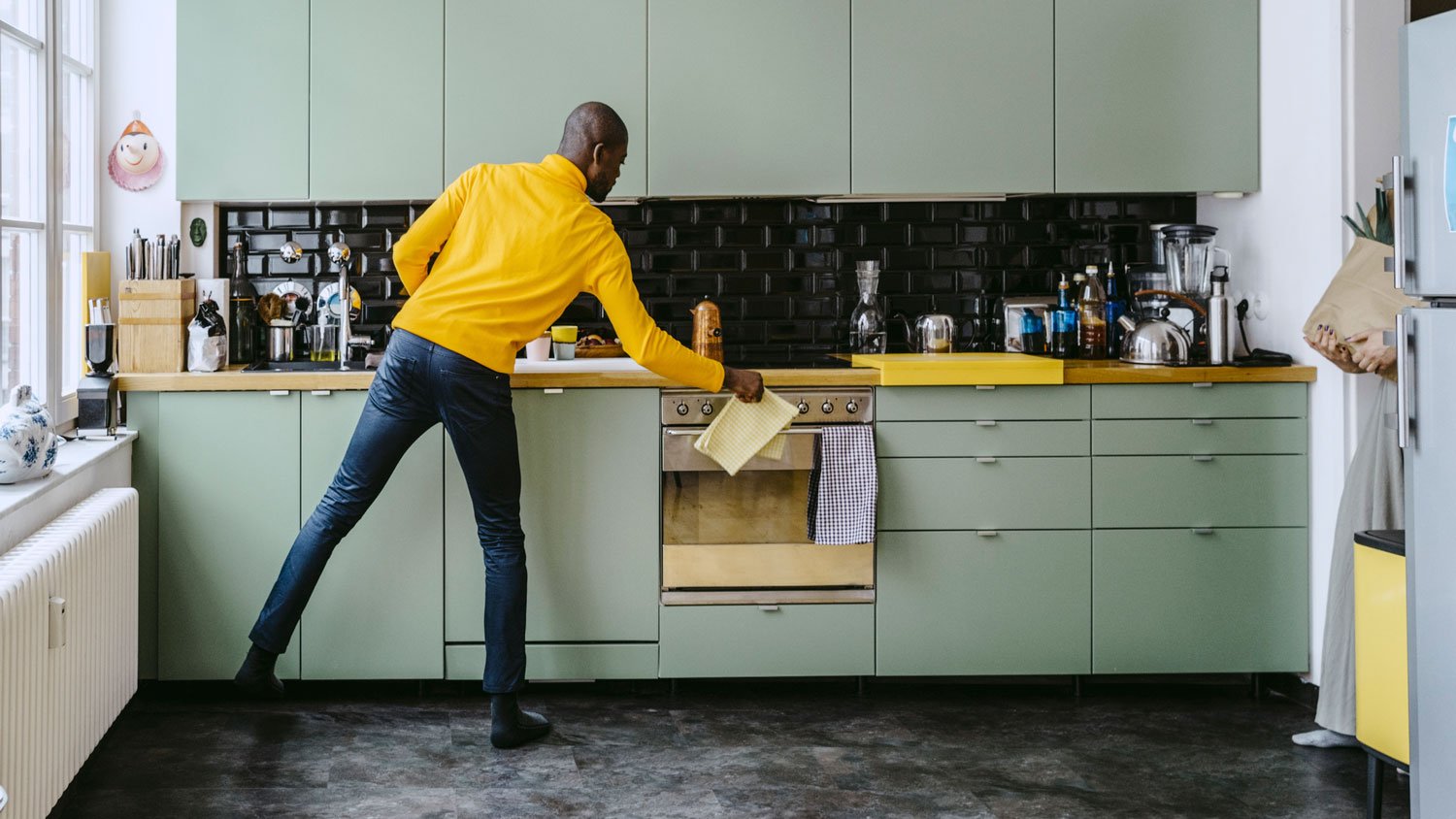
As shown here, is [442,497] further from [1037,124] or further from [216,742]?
[1037,124]

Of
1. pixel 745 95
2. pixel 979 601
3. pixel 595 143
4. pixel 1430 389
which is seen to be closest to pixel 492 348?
pixel 595 143

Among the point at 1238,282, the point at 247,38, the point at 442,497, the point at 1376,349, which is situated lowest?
the point at 442,497

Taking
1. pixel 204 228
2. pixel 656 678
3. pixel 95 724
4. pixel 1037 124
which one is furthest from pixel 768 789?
pixel 204 228

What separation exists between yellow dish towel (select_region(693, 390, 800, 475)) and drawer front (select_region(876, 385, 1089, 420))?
12.6 inches

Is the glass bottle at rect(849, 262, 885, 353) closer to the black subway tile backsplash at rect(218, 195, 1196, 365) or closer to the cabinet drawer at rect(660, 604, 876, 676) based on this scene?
the black subway tile backsplash at rect(218, 195, 1196, 365)

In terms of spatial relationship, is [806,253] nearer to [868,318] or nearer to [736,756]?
[868,318]

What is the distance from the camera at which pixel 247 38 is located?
396 centimetres

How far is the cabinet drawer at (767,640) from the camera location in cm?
385

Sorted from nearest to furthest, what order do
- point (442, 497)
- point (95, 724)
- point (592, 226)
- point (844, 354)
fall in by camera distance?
point (95, 724), point (592, 226), point (442, 497), point (844, 354)

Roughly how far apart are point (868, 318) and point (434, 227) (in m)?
1.51

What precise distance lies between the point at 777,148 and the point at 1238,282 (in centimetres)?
154

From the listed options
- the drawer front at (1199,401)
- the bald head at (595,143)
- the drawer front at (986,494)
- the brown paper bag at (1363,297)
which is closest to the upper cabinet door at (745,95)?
the bald head at (595,143)

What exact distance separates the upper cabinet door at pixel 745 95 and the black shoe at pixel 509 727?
159 cm

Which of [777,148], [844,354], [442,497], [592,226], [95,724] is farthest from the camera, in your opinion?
[844,354]
